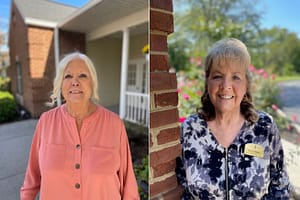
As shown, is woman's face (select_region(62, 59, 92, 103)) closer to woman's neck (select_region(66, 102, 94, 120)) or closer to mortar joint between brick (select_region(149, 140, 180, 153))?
woman's neck (select_region(66, 102, 94, 120))

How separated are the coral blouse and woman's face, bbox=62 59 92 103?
0.16 ft

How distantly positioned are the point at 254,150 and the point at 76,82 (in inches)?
25.3

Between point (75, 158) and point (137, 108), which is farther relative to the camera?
point (137, 108)

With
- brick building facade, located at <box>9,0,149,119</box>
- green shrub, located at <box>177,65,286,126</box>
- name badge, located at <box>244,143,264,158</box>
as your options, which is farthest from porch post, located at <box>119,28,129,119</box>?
green shrub, located at <box>177,65,286,126</box>

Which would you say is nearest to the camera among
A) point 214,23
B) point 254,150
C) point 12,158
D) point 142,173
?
point 12,158

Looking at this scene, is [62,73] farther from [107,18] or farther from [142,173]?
[142,173]

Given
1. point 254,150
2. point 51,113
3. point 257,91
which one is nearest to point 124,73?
point 51,113

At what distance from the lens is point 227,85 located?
0.89 meters

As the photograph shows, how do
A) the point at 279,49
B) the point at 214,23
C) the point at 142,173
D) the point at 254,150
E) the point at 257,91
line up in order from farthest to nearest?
1. the point at 279,49
2. the point at 214,23
3. the point at 257,91
4. the point at 142,173
5. the point at 254,150

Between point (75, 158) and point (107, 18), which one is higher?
point (107, 18)

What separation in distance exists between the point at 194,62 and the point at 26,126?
13.2 ft

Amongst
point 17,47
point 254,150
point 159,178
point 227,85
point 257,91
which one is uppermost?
point 17,47

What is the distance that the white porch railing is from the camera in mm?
913

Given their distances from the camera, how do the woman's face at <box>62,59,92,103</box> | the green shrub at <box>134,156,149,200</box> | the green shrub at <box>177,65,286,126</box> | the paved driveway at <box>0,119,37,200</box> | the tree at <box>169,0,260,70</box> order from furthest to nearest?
1. the tree at <box>169,0,260,70</box>
2. the green shrub at <box>177,65,286,126</box>
3. the green shrub at <box>134,156,149,200</box>
4. the woman's face at <box>62,59,92,103</box>
5. the paved driveway at <box>0,119,37,200</box>
